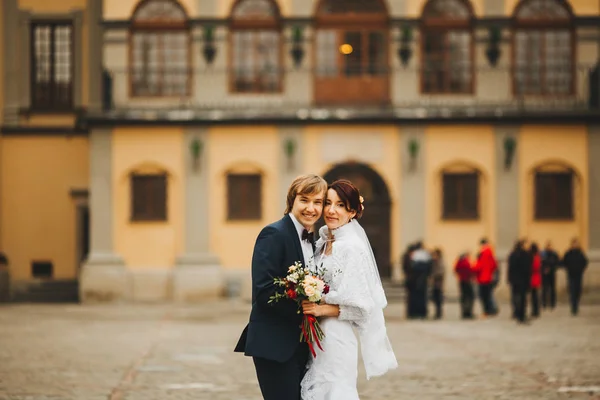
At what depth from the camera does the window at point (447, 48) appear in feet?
110

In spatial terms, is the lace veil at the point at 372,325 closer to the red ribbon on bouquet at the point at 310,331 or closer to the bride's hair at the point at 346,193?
the bride's hair at the point at 346,193

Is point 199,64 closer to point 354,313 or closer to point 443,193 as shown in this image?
point 443,193

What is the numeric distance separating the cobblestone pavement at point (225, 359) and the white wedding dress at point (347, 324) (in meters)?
5.41

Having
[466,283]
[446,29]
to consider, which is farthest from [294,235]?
[446,29]

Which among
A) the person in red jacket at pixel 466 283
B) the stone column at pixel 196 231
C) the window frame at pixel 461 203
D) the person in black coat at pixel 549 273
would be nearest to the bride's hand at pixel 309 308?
the person in red jacket at pixel 466 283

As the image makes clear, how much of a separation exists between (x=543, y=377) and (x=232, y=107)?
2029cm

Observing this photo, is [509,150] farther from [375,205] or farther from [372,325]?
[372,325]

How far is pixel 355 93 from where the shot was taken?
3334 centimetres

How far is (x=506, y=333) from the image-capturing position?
21.5m

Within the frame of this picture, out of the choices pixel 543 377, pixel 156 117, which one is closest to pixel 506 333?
pixel 543 377

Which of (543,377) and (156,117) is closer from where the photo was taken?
(543,377)

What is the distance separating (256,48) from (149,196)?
5208 millimetres

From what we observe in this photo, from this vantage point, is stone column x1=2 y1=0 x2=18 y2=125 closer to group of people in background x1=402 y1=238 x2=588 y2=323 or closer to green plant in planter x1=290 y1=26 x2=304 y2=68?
green plant in planter x1=290 y1=26 x2=304 y2=68

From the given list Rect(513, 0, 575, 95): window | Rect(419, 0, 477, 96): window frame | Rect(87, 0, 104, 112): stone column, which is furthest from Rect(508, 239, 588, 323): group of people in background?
Rect(87, 0, 104, 112): stone column
